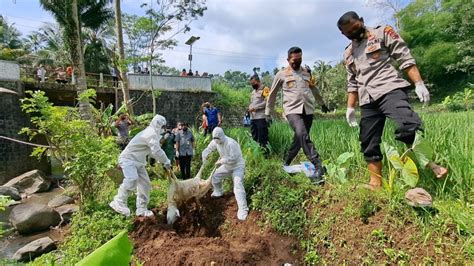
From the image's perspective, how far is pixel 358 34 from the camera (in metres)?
3.36

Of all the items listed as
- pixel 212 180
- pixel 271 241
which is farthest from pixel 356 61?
pixel 212 180

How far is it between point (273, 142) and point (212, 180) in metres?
1.32

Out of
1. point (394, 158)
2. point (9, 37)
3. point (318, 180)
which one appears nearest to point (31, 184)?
point (318, 180)

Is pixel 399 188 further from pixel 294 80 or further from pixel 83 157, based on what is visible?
pixel 83 157

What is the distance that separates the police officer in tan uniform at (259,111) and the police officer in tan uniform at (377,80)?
2.63 m

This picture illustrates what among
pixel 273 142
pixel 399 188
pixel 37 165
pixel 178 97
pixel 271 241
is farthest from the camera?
pixel 178 97

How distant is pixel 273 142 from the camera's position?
5941 mm

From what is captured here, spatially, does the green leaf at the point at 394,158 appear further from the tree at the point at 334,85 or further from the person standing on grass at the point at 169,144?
the tree at the point at 334,85

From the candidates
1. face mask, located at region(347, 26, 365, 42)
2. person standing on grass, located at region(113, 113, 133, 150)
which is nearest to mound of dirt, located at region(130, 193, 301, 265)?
face mask, located at region(347, 26, 365, 42)

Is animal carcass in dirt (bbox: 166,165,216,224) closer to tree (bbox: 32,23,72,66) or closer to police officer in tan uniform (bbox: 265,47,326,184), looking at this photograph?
police officer in tan uniform (bbox: 265,47,326,184)

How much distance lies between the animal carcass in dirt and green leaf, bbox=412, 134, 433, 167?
285 cm

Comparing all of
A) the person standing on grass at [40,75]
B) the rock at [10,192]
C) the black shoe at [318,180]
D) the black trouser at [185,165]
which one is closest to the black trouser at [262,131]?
the black trouser at [185,165]

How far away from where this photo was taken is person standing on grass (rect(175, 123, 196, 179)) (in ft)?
23.9

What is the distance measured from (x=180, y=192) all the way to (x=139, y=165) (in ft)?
2.30
